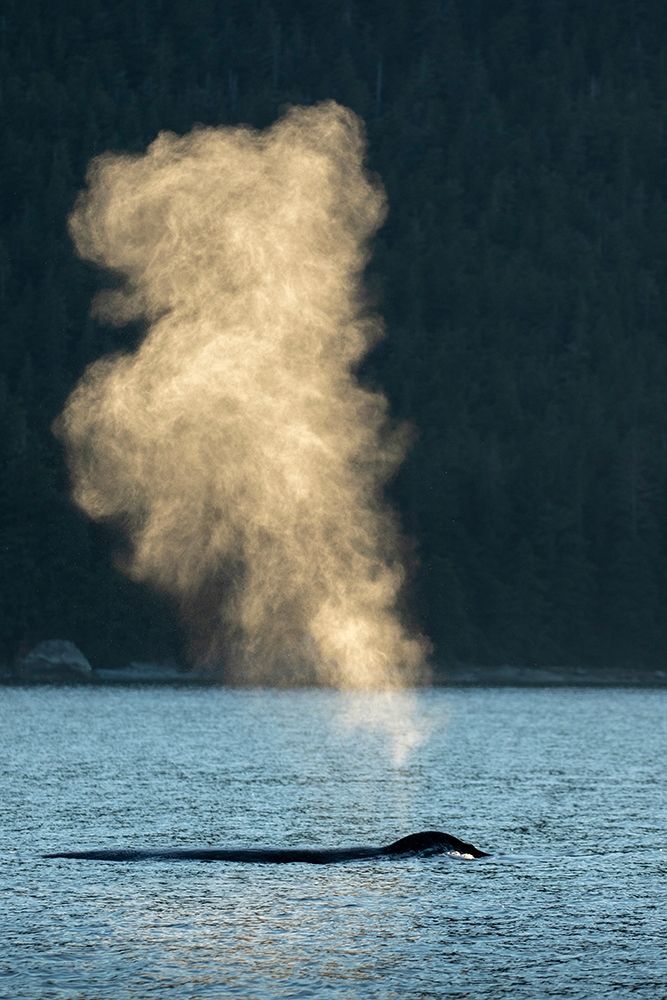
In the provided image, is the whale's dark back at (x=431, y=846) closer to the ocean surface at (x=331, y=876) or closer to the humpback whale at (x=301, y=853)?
the humpback whale at (x=301, y=853)

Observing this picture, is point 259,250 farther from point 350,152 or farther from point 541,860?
point 541,860

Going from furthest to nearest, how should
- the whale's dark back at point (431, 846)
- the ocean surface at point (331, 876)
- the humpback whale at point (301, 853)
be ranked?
the whale's dark back at point (431, 846) < the humpback whale at point (301, 853) < the ocean surface at point (331, 876)

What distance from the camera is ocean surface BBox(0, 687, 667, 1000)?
1250 inches

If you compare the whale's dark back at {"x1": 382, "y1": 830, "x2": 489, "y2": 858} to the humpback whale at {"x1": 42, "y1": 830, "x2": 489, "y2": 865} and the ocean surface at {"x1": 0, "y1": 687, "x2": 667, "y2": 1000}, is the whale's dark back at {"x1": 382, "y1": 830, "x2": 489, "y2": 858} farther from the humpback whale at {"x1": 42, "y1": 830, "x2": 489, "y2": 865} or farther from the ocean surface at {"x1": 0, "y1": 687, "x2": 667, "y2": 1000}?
the ocean surface at {"x1": 0, "y1": 687, "x2": 667, "y2": 1000}

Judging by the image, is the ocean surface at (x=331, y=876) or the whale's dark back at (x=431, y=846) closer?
the ocean surface at (x=331, y=876)

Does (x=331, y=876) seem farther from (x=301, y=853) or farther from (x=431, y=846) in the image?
(x=431, y=846)

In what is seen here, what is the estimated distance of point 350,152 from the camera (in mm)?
73188

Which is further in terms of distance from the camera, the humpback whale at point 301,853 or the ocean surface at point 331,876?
the humpback whale at point 301,853

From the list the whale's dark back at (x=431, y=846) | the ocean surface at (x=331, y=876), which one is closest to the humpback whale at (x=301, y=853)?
the whale's dark back at (x=431, y=846)

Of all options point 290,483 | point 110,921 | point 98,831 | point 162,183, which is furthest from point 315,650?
point 110,921

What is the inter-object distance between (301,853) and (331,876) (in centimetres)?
356

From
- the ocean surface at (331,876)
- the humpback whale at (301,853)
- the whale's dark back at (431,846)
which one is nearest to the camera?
the ocean surface at (331,876)

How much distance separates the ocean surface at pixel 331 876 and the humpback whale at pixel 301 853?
1035 millimetres

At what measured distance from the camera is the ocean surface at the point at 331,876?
104 ft
